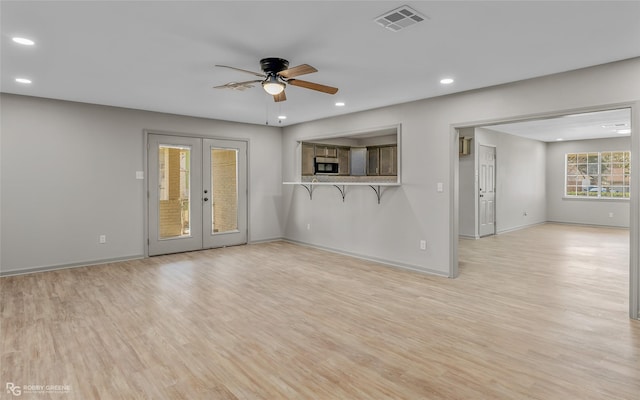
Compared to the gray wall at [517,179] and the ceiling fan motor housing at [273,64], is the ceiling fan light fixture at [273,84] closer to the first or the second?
the ceiling fan motor housing at [273,64]

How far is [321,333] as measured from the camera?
3064 mm

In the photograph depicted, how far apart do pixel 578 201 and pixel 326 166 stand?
25.7 feet

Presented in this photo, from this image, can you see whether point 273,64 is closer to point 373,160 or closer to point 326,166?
point 326,166

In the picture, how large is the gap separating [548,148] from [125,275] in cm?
1170

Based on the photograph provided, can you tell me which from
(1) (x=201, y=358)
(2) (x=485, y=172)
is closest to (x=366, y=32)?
(1) (x=201, y=358)

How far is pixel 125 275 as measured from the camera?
4.89 meters

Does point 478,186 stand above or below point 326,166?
below

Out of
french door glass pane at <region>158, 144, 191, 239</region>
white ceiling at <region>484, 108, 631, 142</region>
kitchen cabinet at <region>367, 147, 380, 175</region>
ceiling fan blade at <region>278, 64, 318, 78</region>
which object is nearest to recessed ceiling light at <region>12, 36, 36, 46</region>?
ceiling fan blade at <region>278, 64, 318, 78</region>

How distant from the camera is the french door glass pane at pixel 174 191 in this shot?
6.22 m

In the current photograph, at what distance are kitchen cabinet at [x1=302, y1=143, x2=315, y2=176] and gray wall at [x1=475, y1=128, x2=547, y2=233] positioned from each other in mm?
3824

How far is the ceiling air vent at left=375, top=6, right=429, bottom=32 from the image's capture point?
2467 mm

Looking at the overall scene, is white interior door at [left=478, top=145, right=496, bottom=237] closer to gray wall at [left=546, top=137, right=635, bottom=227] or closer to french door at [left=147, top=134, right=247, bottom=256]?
gray wall at [left=546, top=137, right=635, bottom=227]

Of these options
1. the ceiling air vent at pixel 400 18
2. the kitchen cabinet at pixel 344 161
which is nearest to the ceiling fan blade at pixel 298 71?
the ceiling air vent at pixel 400 18

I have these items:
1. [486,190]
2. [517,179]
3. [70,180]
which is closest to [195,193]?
[70,180]
